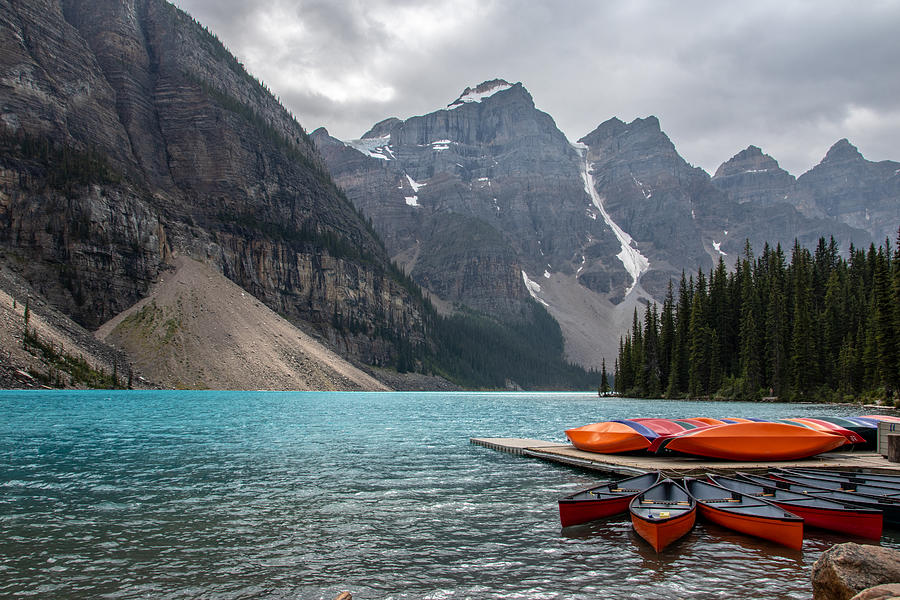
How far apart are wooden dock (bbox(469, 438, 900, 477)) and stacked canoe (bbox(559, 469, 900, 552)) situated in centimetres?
274

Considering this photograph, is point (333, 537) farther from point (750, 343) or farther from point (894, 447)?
point (750, 343)

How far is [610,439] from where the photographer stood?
3191 cm

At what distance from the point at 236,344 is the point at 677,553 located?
135m

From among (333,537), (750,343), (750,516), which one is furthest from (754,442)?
(750,343)

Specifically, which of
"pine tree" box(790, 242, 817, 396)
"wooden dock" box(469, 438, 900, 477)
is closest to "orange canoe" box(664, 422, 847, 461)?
"wooden dock" box(469, 438, 900, 477)

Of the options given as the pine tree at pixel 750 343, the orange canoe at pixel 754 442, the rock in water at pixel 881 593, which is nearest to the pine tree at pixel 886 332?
the pine tree at pixel 750 343

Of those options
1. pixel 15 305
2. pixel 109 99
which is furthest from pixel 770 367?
pixel 109 99

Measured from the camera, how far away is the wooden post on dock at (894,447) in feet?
91.9

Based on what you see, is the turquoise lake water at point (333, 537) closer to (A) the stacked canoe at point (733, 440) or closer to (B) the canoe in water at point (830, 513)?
(B) the canoe in water at point (830, 513)

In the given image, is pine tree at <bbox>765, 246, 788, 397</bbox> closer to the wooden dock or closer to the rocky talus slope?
the wooden dock

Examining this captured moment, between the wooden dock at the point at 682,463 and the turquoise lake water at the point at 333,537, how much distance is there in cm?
140

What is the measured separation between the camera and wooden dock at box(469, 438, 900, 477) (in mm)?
25672

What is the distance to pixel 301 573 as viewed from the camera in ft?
46.0

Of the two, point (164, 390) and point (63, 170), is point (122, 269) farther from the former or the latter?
point (164, 390)
